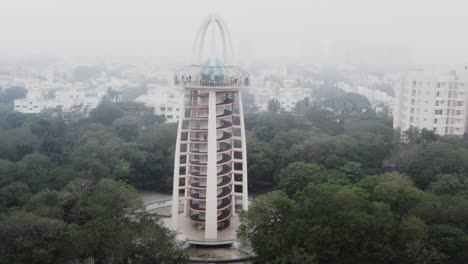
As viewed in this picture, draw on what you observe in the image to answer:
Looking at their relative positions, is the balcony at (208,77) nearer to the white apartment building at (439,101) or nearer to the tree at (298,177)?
the tree at (298,177)

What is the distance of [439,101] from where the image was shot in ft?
143

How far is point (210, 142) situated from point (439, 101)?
25210 millimetres

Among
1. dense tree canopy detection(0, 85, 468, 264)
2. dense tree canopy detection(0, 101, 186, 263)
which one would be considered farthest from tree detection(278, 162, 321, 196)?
dense tree canopy detection(0, 101, 186, 263)

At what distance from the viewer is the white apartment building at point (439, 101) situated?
143 ft

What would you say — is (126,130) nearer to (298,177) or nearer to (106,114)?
(106,114)

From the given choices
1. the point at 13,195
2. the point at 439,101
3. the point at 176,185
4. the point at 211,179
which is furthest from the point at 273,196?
the point at 439,101

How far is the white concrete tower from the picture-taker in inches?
1024

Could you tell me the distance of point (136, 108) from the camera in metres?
58.8

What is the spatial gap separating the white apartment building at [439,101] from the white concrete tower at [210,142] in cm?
2103

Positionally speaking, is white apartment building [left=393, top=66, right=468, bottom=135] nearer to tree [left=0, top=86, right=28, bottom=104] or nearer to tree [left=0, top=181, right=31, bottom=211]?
tree [left=0, top=181, right=31, bottom=211]

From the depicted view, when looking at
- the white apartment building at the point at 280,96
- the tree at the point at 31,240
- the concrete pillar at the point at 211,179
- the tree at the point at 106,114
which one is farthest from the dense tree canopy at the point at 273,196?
the white apartment building at the point at 280,96

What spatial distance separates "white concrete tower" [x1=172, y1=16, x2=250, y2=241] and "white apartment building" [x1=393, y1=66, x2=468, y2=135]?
2103 cm

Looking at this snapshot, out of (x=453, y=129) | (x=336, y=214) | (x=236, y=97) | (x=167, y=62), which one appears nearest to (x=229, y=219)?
(x=236, y=97)

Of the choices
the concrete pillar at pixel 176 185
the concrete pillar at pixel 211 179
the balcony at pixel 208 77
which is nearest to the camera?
the balcony at pixel 208 77
